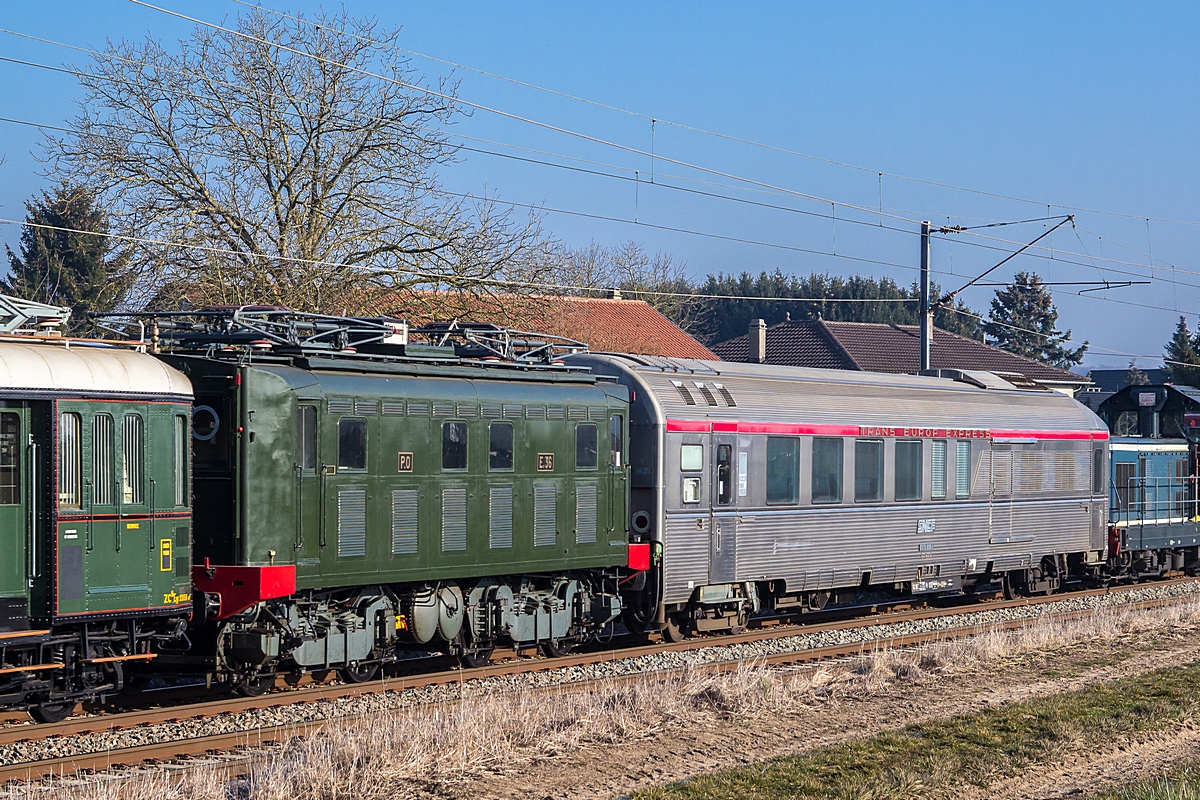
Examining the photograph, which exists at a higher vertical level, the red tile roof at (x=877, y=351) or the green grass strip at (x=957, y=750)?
the red tile roof at (x=877, y=351)

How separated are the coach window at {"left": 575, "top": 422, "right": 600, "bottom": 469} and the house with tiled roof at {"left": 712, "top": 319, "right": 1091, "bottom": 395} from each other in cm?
4023

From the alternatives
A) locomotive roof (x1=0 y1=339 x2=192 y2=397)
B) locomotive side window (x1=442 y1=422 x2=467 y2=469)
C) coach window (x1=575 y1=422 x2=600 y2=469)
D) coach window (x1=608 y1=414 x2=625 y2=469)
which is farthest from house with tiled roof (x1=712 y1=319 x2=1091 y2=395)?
locomotive roof (x1=0 y1=339 x2=192 y2=397)

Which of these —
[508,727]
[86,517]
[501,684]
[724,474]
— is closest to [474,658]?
[501,684]

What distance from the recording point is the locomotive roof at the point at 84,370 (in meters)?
11.8

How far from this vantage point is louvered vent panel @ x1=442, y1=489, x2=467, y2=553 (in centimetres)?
1537

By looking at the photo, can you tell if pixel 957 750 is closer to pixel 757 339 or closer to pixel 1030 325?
pixel 757 339

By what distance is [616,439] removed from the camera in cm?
1764

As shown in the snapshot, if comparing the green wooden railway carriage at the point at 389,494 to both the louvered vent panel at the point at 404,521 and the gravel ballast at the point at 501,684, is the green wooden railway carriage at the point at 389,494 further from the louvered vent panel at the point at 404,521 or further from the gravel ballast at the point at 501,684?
the gravel ballast at the point at 501,684

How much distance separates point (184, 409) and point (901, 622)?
1224cm

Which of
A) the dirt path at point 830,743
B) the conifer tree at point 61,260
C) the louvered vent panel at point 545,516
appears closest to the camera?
the dirt path at point 830,743

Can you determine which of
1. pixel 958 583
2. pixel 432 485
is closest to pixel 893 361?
pixel 958 583

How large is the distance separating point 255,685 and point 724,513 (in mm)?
7037

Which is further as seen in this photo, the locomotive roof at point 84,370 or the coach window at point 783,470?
the coach window at point 783,470

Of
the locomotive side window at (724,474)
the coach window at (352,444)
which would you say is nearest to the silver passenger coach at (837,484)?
the locomotive side window at (724,474)
